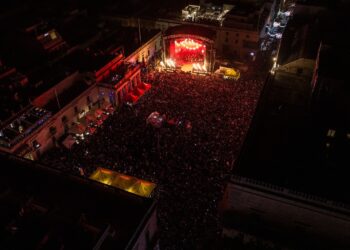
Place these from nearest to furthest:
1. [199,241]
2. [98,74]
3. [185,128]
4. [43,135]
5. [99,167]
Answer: [199,241]
[99,167]
[43,135]
[185,128]
[98,74]

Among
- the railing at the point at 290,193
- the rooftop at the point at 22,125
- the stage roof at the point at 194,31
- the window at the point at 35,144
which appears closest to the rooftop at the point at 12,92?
the rooftop at the point at 22,125

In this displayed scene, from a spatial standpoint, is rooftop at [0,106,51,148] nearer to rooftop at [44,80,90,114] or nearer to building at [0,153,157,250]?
rooftop at [44,80,90,114]

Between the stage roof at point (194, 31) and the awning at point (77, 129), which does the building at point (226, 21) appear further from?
the awning at point (77, 129)

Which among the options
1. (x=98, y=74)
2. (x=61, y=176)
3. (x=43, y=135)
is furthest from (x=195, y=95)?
(x=61, y=176)

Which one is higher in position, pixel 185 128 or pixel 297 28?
pixel 297 28

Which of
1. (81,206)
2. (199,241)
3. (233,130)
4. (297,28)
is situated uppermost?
(297,28)

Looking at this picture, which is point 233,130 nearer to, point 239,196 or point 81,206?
point 239,196
